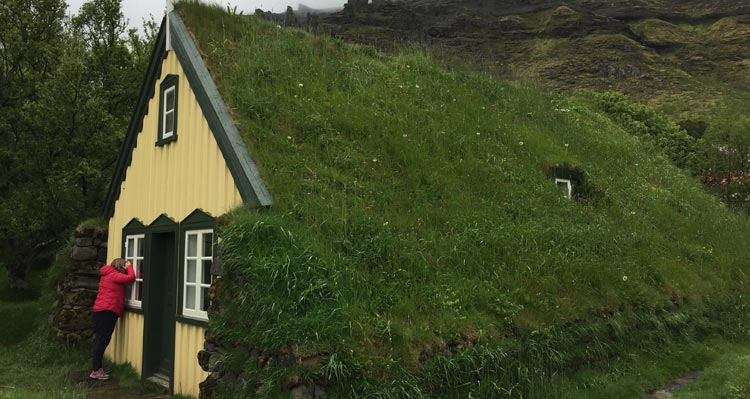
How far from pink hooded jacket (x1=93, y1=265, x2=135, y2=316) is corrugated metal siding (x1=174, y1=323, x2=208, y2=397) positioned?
1.96 m

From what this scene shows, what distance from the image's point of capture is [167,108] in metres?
10.6

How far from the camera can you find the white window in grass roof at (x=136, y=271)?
424 inches

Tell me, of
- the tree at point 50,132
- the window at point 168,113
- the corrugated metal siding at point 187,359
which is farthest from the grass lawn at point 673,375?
the tree at point 50,132

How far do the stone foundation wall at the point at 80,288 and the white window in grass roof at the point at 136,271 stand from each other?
1850 mm

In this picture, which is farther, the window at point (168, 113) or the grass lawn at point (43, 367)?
the window at point (168, 113)

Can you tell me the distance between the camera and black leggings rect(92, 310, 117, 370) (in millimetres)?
10039

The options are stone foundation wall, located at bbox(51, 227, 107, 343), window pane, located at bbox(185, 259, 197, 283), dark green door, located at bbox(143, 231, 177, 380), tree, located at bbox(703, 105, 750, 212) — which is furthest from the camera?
tree, located at bbox(703, 105, 750, 212)

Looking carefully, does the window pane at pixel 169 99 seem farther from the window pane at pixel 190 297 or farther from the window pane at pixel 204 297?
the window pane at pixel 204 297

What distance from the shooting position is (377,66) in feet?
45.8

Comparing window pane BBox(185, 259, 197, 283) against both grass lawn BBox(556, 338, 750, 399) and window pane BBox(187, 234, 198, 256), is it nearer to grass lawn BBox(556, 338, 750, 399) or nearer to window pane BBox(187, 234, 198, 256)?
window pane BBox(187, 234, 198, 256)

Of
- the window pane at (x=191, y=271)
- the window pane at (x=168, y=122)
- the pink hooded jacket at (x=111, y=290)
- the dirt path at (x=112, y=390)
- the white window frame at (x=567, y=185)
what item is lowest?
the dirt path at (x=112, y=390)

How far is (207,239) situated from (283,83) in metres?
3.86

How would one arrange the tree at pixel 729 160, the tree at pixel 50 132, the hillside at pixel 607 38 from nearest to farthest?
the tree at pixel 50 132 < the tree at pixel 729 160 < the hillside at pixel 607 38

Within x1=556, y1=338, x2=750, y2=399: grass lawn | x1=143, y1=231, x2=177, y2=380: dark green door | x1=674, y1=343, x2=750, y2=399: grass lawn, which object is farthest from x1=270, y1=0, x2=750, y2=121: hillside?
x1=143, y1=231, x2=177, y2=380: dark green door
